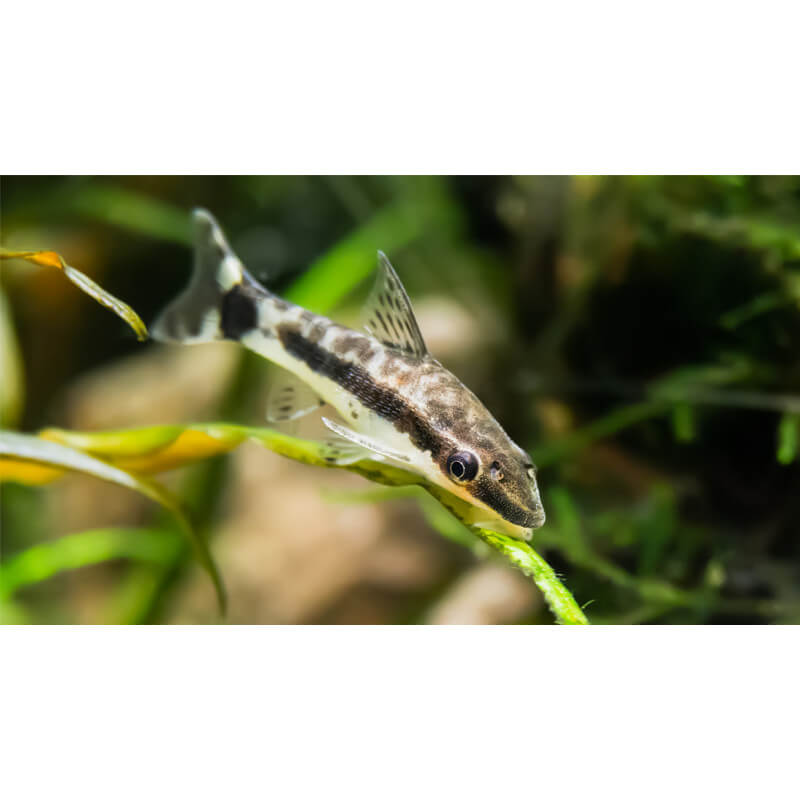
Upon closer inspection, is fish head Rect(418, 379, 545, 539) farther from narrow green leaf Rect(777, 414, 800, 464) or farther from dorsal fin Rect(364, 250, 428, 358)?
narrow green leaf Rect(777, 414, 800, 464)

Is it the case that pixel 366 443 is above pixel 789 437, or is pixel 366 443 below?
above

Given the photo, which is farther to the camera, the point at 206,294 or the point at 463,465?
the point at 206,294

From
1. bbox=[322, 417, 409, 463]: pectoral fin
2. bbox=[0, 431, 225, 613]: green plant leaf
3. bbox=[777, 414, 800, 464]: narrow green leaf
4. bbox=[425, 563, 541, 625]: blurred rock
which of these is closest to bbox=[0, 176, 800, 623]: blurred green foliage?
bbox=[777, 414, 800, 464]: narrow green leaf

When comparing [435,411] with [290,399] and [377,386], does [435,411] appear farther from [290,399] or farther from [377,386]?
[290,399]

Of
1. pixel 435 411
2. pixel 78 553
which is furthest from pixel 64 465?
pixel 78 553

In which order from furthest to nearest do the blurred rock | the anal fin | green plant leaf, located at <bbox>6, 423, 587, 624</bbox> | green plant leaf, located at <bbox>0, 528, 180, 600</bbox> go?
green plant leaf, located at <bbox>0, 528, 180, 600</bbox>, the blurred rock, the anal fin, green plant leaf, located at <bbox>6, 423, 587, 624</bbox>
